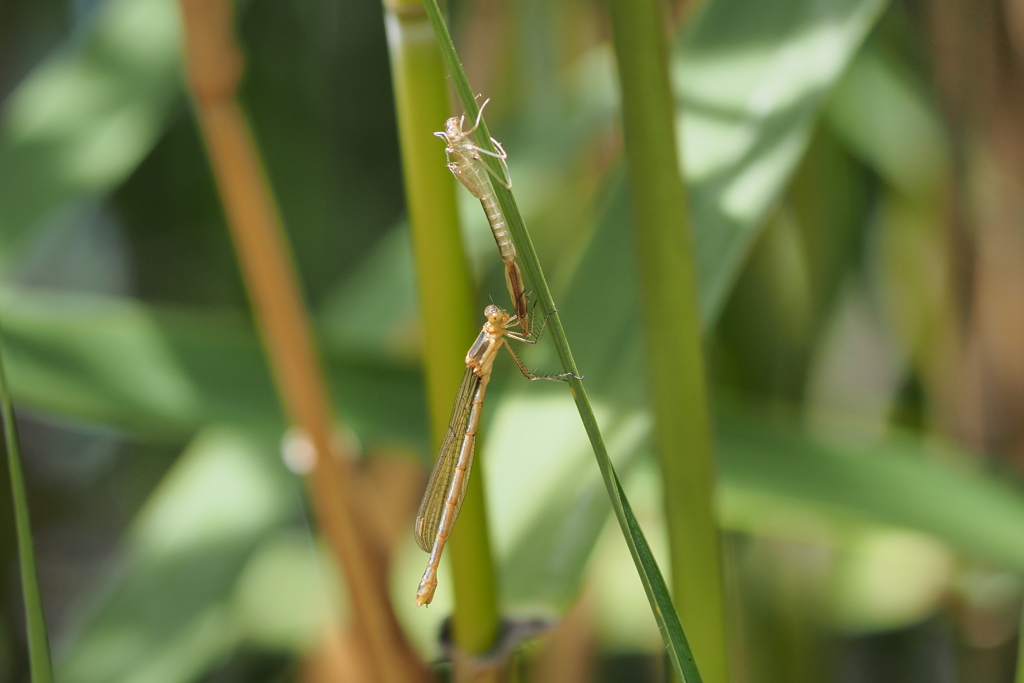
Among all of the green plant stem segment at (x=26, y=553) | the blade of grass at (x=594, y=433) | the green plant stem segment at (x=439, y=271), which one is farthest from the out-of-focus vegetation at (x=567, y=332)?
the green plant stem segment at (x=26, y=553)

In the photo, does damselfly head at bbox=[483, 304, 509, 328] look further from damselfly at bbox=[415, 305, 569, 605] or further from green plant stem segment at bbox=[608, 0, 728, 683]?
green plant stem segment at bbox=[608, 0, 728, 683]

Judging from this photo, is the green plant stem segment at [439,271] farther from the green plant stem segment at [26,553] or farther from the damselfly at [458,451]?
the green plant stem segment at [26,553]

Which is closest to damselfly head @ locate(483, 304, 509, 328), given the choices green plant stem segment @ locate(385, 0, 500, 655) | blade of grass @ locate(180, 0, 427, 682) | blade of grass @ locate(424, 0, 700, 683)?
blade of grass @ locate(180, 0, 427, 682)

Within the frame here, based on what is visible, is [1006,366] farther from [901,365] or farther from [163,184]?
[163,184]

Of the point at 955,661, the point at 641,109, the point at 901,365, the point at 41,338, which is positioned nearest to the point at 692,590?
the point at 641,109

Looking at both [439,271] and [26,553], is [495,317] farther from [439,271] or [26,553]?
[26,553]
